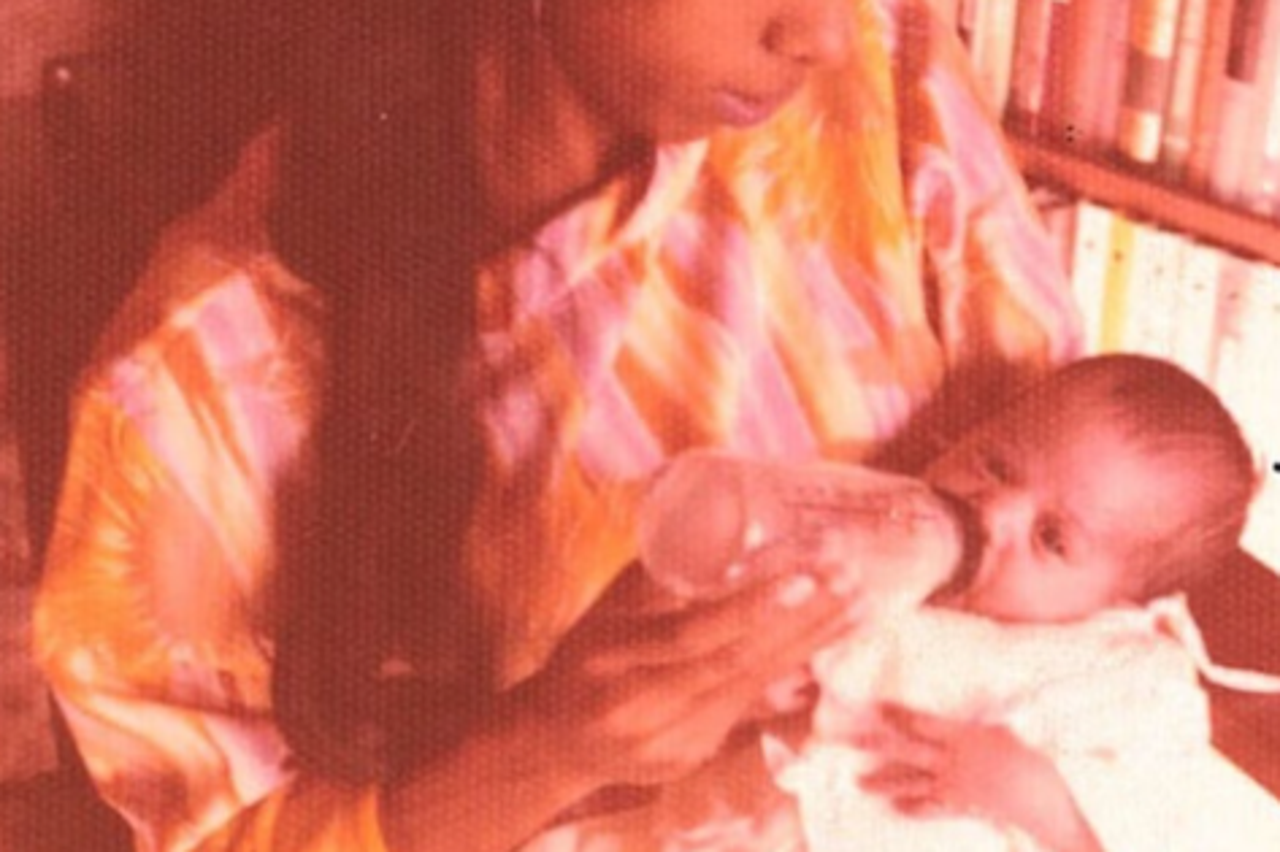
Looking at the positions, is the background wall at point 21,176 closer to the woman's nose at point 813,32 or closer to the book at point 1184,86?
the woman's nose at point 813,32

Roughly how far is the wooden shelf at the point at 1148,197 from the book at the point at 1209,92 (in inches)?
0.6

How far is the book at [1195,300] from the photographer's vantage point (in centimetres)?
118

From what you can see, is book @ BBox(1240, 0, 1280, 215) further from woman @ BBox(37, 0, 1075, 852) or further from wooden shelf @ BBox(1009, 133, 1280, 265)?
woman @ BBox(37, 0, 1075, 852)

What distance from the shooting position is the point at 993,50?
1238mm

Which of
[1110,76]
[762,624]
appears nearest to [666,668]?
[762,624]

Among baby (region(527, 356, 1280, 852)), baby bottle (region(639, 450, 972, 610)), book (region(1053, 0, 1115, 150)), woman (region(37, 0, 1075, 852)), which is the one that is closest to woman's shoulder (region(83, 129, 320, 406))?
woman (region(37, 0, 1075, 852))

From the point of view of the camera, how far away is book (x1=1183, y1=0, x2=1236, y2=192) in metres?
1.15

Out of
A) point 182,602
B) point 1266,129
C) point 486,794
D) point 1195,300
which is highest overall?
point 1266,129

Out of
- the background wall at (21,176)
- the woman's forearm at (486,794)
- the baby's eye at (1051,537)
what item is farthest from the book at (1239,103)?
the background wall at (21,176)

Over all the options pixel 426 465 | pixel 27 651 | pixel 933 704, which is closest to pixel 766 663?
pixel 933 704

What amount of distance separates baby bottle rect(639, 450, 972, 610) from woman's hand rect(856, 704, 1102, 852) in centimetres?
8

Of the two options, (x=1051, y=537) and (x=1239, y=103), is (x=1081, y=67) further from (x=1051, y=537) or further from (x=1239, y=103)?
(x=1051, y=537)

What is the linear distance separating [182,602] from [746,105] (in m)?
0.41

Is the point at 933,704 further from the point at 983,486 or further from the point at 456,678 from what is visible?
the point at 456,678
